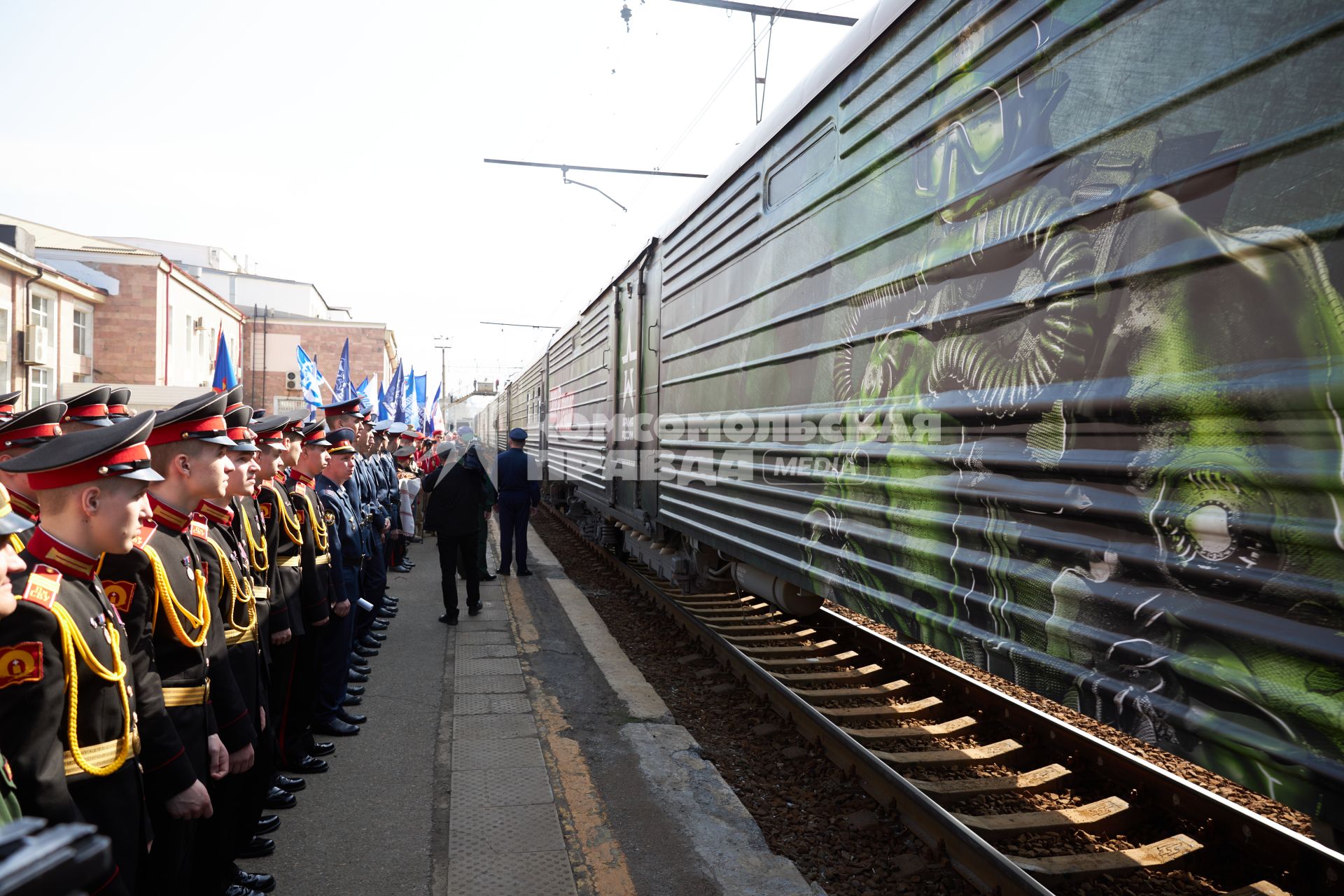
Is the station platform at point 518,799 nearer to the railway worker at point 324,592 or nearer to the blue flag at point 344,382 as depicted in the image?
the railway worker at point 324,592

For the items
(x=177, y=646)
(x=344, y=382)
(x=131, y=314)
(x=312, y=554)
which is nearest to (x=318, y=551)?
(x=312, y=554)

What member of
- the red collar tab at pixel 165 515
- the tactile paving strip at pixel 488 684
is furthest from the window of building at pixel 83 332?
the red collar tab at pixel 165 515

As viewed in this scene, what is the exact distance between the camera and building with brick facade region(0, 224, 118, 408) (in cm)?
2138

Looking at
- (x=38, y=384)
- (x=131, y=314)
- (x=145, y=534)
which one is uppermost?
(x=131, y=314)

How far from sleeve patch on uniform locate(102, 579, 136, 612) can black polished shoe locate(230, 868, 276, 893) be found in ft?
3.89

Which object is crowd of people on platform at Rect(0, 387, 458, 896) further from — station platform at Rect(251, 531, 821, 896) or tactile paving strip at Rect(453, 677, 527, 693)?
tactile paving strip at Rect(453, 677, 527, 693)

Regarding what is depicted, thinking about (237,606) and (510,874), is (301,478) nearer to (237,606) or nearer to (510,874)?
(237,606)

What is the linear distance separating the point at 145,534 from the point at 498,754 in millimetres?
2165

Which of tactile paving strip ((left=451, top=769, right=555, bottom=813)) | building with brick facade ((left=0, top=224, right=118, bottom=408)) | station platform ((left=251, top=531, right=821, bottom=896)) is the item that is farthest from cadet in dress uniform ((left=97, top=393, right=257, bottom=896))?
building with brick facade ((left=0, top=224, right=118, bottom=408))

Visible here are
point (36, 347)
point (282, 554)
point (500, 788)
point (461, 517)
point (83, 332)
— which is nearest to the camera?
point (500, 788)

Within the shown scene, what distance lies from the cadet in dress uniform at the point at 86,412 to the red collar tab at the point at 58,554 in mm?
722

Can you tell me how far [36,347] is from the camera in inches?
900

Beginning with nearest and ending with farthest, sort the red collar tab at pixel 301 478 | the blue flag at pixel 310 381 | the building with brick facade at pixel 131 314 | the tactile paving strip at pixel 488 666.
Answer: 1. the red collar tab at pixel 301 478
2. the tactile paving strip at pixel 488 666
3. the blue flag at pixel 310 381
4. the building with brick facade at pixel 131 314

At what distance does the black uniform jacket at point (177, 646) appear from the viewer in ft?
7.42
